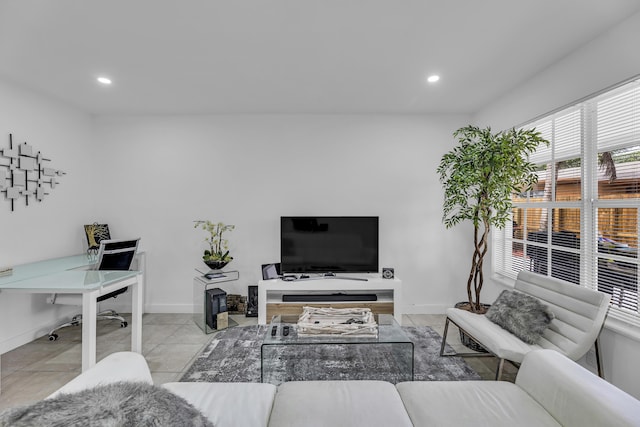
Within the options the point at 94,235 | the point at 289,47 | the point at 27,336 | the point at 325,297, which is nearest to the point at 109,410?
the point at 289,47

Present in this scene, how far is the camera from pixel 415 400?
1415 millimetres

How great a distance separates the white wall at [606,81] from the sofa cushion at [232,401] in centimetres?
231

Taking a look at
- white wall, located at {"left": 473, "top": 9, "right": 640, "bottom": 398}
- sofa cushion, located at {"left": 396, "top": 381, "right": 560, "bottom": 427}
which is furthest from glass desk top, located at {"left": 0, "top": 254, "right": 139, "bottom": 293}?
white wall, located at {"left": 473, "top": 9, "right": 640, "bottom": 398}

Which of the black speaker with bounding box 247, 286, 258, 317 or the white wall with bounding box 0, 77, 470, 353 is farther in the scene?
the white wall with bounding box 0, 77, 470, 353

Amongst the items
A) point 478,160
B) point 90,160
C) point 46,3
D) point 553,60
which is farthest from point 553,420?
point 90,160

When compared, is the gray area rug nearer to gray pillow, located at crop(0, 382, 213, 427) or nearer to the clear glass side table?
the clear glass side table

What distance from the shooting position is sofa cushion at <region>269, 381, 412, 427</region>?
4.08ft

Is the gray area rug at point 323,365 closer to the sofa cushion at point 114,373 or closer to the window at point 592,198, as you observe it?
the sofa cushion at point 114,373

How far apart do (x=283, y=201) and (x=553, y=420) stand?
3.23 meters

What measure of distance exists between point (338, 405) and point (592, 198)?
8.02 ft

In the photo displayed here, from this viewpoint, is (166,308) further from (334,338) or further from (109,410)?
(109,410)

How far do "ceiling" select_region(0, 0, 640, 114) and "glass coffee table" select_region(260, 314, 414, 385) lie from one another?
2.20 m

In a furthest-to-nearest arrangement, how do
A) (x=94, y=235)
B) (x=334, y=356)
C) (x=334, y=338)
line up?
1. (x=94, y=235)
2. (x=334, y=356)
3. (x=334, y=338)

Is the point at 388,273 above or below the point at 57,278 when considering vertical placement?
below
